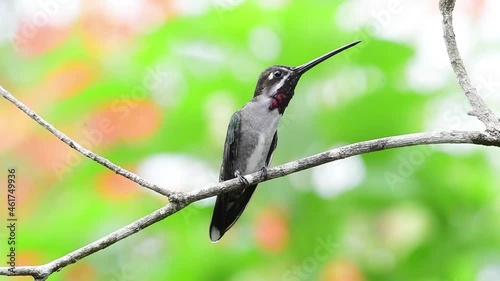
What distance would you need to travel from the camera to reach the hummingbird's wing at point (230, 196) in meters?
3.38

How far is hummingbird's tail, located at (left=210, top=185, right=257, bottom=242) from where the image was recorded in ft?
11.0

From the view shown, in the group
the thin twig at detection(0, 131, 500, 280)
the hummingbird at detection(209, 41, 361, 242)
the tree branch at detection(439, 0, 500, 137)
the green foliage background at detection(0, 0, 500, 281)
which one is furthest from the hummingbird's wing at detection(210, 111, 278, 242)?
the tree branch at detection(439, 0, 500, 137)

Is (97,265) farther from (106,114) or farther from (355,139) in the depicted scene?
(355,139)

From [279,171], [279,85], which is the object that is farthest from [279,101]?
[279,171]

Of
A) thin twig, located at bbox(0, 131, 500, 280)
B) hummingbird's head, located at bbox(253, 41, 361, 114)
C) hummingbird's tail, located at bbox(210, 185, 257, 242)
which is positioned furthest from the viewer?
hummingbird's head, located at bbox(253, 41, 361, 114)

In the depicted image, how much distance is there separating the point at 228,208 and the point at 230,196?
61mm

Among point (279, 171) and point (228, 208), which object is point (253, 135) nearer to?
point (228, 208)

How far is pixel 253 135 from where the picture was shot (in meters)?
3.59

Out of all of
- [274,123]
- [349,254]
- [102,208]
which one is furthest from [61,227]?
[349,254]

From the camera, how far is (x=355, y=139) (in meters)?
3.89

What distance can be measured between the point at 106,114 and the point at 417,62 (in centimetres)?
173

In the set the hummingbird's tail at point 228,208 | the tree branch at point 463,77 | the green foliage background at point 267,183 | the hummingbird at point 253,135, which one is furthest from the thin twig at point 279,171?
the green foliage background at point 267,183

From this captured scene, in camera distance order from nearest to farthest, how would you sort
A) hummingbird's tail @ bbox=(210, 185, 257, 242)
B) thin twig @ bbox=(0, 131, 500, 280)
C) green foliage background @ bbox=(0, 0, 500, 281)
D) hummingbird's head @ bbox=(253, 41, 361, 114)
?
thin twig @ bbox=(0, 131, 500, 280) < hummingbird's tail @ bbox=(210, 185, 257, 242) < hummingbird's head @ bbox=(253, 41, 361, 114) < green foliage background @ bbox=(0, 0, 500, 281)

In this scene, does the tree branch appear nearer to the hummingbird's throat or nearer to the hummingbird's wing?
the hummingbird's throat
